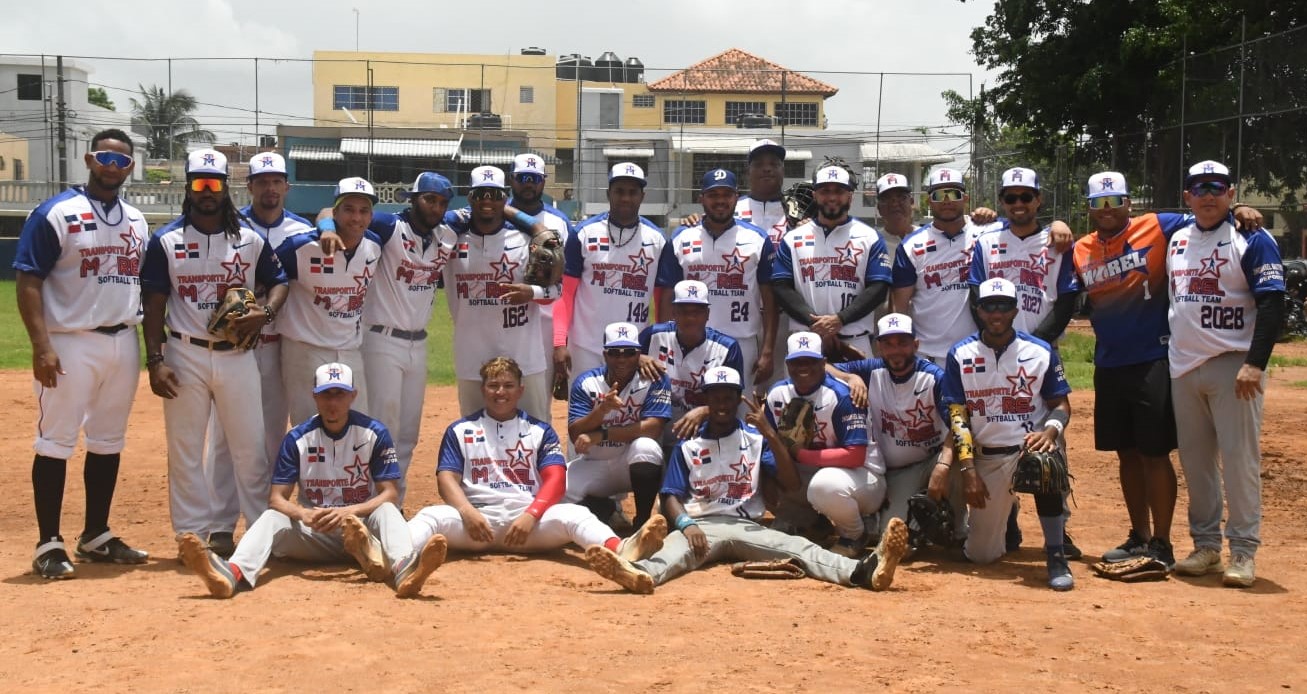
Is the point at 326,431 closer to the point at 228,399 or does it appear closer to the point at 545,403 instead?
the point at 228,399

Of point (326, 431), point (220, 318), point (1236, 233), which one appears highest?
point (1236, 233)

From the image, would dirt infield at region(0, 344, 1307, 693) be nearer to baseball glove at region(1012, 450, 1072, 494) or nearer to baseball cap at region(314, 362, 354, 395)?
baseball glove at region(1012, 450, 1072, 494)

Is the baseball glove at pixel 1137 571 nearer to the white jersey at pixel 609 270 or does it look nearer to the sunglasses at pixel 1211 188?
the sunglasses at pixel 1211 188

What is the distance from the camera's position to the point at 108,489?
7457mm

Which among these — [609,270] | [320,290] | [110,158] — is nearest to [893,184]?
[609,270]

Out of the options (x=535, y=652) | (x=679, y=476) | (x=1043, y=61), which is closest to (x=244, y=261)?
(x=679, y=476)

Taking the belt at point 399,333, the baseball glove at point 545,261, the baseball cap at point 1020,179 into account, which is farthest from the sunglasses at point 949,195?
the belt at point 399,333

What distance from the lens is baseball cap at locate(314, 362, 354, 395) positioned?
727 cm

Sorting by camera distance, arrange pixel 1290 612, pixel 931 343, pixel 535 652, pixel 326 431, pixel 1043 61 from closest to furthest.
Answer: pixel 535 652, pixel 1290 612, pixel 326 431, pixel 931 343, pixel 1043 61

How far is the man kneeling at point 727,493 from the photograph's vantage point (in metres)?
7.17

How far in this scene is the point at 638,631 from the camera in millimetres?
5867

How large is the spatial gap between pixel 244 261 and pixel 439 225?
1.34 m

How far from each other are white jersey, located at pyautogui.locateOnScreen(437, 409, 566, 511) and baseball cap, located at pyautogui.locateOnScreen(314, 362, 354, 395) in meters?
0.69

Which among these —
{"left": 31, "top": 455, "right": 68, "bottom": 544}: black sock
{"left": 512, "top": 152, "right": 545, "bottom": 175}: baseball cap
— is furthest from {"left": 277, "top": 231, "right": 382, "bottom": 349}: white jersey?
{"left": 31, "top": 455, "right": 68, "bottom": 544}: black sock
